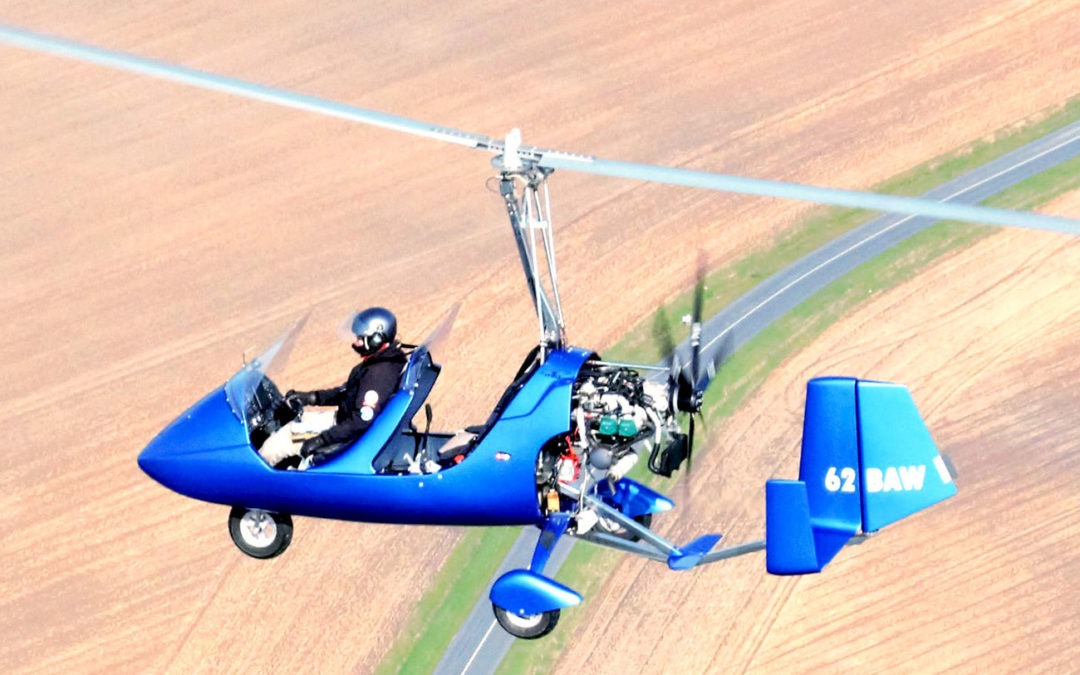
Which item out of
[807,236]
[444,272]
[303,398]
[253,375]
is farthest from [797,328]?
[253,375]

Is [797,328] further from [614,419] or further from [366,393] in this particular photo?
[366,393]

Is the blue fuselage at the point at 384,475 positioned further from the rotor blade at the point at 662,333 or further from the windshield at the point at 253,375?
the rotor blade at the point at 662,333

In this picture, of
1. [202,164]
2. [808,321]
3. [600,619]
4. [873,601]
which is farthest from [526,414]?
[202,164]

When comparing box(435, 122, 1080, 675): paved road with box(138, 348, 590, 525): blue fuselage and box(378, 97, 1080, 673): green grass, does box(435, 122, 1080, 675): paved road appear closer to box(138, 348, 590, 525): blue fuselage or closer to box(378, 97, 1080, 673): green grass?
box(378, 97, 1080, 673): green grass

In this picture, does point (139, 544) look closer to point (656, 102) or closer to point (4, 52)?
point (656, 102)

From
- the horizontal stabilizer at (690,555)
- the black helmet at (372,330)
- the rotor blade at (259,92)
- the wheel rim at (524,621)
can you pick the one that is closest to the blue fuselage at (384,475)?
the black helmet at (372,330)

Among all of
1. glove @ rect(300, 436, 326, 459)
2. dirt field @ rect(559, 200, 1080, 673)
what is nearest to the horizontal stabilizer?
dirt field @ rect(559, 200, 1080, 673)
